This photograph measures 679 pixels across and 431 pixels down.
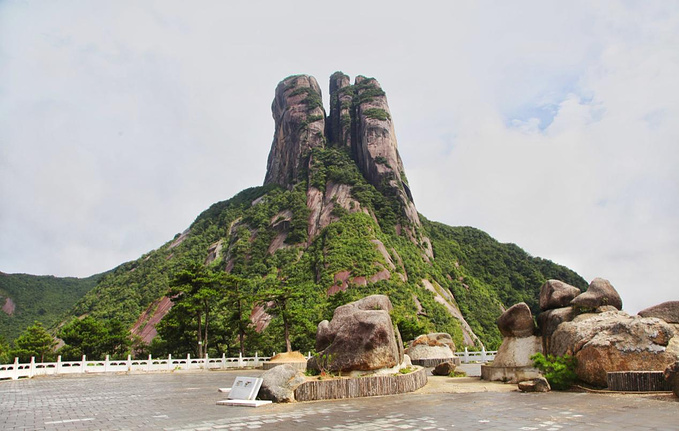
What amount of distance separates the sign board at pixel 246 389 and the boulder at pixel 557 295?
32.5 feet

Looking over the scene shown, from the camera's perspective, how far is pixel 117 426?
7.54 m

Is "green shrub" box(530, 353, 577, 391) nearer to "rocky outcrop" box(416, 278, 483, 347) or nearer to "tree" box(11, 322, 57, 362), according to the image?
"tree" box(11, 322, 57, 362)

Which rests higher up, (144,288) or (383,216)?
(383,216)

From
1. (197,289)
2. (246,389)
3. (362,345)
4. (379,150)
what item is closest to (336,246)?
(379,150)

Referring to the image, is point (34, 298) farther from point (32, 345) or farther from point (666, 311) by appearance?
point (666, 311)

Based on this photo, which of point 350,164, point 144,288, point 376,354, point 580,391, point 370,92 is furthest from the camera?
point 370,92

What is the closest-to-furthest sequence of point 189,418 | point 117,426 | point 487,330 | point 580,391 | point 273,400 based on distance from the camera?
point 117,426 → point 189,418 → point 273,400 → point 580,391 → point 487,330

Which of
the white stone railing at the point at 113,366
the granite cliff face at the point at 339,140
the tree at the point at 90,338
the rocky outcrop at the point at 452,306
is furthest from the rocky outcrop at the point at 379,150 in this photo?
the tree at the point at 90,338

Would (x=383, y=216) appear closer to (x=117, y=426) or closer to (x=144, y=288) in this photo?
(x=144, y=288)

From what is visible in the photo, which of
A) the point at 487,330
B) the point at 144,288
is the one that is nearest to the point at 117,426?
the point at 487,330

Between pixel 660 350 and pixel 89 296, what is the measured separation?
246ft

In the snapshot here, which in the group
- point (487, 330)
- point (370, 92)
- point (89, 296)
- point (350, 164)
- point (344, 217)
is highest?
point (370, 92)

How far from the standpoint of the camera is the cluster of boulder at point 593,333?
35.4 feet

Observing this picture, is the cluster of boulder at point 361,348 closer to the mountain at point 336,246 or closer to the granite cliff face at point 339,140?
the mountain at point 336,246
